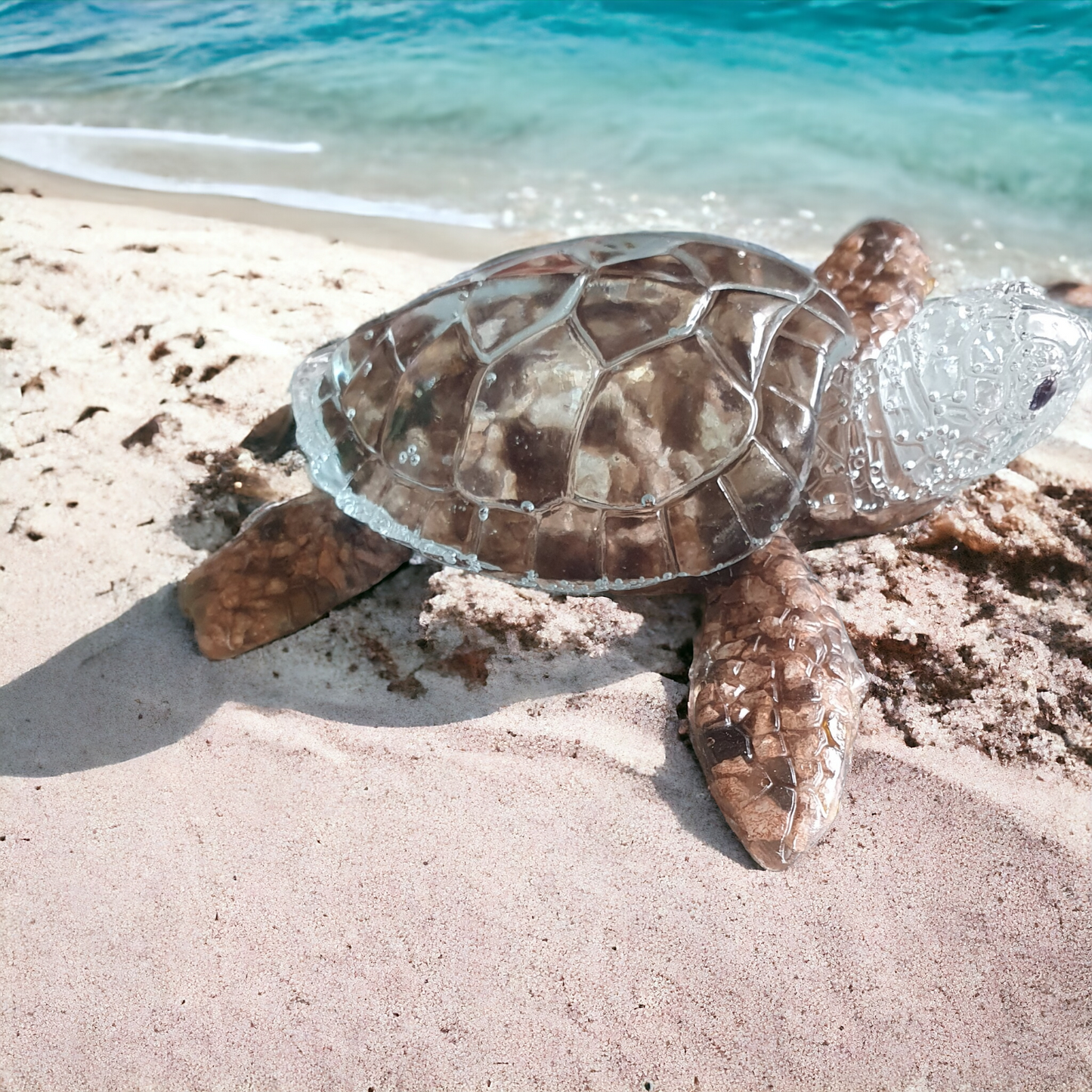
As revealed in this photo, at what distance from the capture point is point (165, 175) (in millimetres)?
5375

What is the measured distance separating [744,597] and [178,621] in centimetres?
164

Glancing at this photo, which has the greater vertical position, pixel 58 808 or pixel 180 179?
pixel 180 179

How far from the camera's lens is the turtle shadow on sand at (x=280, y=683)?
2.30 meters

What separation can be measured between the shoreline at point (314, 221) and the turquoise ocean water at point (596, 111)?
0.49 feet

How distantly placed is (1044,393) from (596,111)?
203 inches

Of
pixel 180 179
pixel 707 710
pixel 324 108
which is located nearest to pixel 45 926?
pixel 707 710

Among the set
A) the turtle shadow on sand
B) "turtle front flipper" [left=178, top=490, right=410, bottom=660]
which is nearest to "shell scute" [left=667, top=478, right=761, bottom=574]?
the turtle shadow on sand

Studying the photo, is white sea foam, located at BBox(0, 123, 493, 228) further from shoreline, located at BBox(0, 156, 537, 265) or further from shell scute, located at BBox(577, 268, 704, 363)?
shell scute, located at BBox(577, 268, 704, 363)

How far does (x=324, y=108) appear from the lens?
252 inches

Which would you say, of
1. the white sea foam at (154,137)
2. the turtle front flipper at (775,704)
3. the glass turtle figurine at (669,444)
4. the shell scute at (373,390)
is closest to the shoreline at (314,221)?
the white sea foam at (154,137)

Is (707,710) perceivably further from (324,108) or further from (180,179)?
(324,108)

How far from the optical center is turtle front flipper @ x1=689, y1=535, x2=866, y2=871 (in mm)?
2020

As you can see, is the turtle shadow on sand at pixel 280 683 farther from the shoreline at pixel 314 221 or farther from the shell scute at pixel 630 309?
the shoreline at pixel 314 221

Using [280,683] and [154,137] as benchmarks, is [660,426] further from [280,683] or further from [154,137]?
[154,137]
